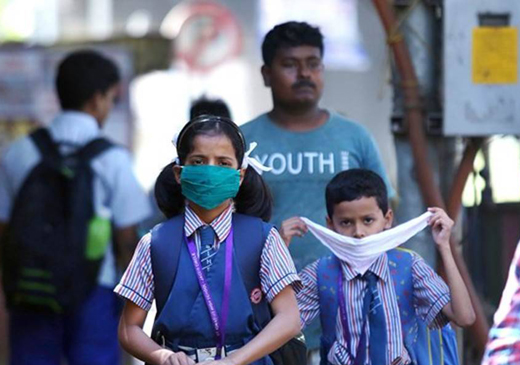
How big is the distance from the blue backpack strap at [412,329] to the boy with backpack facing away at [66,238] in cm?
182

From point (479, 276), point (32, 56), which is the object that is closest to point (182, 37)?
point (32, 56)

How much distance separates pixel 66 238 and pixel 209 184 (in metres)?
2.15

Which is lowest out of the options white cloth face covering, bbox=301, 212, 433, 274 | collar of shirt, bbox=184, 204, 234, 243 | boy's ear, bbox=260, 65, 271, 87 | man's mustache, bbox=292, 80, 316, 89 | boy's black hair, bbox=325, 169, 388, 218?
white cloth face covering, bbox=301, 212, 433, 274

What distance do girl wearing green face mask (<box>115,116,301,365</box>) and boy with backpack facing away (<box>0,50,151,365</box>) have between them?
1.90 metres

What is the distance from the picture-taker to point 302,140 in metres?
6.46

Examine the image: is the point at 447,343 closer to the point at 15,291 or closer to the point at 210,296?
the point at 210,296

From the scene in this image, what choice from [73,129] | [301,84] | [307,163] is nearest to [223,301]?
[307,163]

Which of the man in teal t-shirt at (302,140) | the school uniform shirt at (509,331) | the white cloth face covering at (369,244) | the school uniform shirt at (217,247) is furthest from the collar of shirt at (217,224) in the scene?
the school uniform shirt at (509,331)

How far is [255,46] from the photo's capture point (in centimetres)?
1510

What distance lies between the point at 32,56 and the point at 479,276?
Result: 358 cm

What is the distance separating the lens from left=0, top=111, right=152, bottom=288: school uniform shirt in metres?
7.00

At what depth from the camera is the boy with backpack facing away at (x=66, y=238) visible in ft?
22.4

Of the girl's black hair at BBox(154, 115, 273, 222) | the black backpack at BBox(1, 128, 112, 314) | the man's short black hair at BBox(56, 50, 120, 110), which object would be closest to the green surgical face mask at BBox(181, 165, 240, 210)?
the girl's black hair at BBox(154, 115, 273, 222)

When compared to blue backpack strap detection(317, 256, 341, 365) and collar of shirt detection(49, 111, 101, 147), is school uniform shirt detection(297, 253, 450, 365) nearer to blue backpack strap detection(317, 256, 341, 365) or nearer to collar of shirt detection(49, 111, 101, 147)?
blue backpack strap detection(317, 256, 341, 365)
